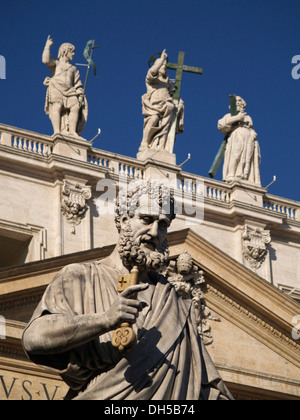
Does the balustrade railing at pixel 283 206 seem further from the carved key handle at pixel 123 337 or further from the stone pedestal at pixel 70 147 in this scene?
the carved key handle at pixel 123 337

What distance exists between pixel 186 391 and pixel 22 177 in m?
21.8

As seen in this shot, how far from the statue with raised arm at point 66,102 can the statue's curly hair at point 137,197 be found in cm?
2135

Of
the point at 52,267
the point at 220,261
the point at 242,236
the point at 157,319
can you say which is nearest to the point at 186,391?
the point at 157,319

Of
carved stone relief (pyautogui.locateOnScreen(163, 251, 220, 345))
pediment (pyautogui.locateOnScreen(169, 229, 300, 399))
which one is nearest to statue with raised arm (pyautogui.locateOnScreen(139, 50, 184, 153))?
pediment (pyautogui.locateOnScreen(169, 229, 300, 399))

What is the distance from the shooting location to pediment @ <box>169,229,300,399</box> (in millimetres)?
27078

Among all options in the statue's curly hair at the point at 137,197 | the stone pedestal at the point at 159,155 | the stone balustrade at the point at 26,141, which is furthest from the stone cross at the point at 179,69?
the statue's curly hair at the point at 137,197

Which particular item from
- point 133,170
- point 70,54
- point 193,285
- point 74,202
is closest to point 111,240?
point 74,202

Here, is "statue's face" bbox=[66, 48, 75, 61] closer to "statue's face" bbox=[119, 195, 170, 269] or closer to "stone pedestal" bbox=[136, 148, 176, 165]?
"stone pedestal" bbox=[136, 148, 176, 165]

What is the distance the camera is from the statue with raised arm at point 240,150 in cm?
3094

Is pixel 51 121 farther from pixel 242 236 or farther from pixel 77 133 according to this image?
pixel 242 236

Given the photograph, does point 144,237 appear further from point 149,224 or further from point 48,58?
point 48,58

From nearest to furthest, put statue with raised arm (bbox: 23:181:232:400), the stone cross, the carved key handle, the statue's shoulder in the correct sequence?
1. the carved key handle
2. statue with raised arm (bbox: 23:181:232:400)
3. the statue's shoulder
4. the stone cross

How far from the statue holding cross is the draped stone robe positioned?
23050mm

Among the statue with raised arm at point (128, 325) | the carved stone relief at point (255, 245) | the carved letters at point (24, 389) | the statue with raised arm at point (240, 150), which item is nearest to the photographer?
the statue with raised arm at point (128, 325)
